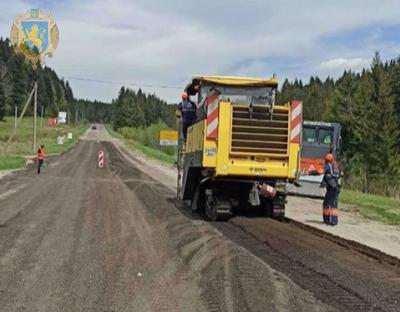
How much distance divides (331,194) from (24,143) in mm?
65439

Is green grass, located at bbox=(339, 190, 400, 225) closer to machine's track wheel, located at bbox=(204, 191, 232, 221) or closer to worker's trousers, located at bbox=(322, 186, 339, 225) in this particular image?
worker's trousers, located at bbox=(322, 186, 339, 225)

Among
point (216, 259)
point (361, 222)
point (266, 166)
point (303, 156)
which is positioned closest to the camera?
point (216, 259)

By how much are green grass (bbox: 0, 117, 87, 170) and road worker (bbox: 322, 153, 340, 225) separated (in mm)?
24392

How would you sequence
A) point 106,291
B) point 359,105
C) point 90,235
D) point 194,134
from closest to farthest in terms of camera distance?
point 106,291, point 90,235, point 194,134, point 359,105

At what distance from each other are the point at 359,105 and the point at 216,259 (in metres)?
50.9

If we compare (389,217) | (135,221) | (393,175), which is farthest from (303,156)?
(393,175)

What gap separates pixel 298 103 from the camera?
1282cm

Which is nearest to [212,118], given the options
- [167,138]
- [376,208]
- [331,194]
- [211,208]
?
[211,208]

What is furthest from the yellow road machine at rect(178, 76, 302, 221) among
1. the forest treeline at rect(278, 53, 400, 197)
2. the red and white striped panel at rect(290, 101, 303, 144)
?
the forest treeline at rect(278, 53, 400, 197)

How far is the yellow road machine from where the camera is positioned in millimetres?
12445

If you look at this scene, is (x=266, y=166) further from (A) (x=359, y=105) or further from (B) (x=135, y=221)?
(A) (x=359, y=105)

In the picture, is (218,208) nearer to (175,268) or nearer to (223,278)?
(175,268)

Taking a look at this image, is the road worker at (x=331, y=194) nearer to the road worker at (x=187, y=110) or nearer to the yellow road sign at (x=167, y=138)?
the road worker at (x=187, y=110)

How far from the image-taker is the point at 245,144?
41.4 ft
